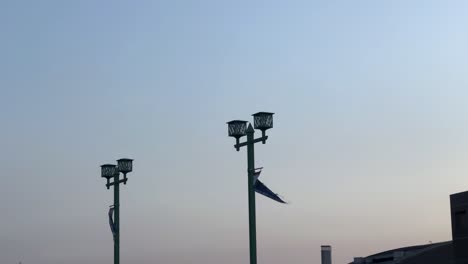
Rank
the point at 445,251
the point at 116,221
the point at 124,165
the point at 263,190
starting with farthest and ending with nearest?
1. the point at 445,251
2. the point at 116,221
3. the point at 124,165
4. the point at 263,190

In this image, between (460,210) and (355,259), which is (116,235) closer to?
(460,210)

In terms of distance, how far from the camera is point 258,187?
43969 millimetres

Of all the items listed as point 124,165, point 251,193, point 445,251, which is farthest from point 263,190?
point 445,251

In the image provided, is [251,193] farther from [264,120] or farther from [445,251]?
[445,251]

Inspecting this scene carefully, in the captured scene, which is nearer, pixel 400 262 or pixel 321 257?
pixel 400 262

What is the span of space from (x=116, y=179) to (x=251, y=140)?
15.0 meters

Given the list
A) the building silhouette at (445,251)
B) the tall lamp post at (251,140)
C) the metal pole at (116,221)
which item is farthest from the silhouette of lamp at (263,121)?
the building silhouette at (445,251)

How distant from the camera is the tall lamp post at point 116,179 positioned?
5575cm

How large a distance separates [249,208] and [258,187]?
3.76ft

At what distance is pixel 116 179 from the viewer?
56.8 m

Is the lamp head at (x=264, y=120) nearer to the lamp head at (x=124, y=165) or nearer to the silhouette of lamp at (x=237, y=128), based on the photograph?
the silhouette of lamp at (x=237, y=128)

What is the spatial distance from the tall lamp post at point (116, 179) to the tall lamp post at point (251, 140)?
1261 centimetres

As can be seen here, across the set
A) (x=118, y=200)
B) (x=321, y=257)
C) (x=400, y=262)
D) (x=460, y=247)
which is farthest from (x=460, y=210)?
(x=321, y=257)

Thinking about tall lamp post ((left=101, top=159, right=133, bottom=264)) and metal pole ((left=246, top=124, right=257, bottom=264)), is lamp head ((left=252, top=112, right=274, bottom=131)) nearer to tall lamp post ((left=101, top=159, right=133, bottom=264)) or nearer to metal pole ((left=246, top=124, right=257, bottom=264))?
metal pole ((left=246, top=124, right=257, bottom=264))
